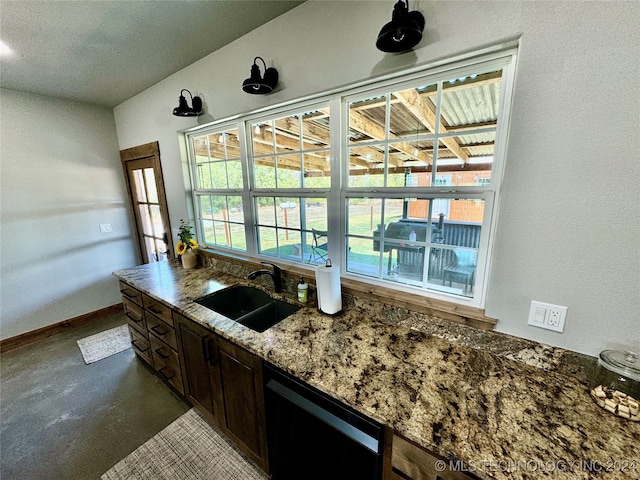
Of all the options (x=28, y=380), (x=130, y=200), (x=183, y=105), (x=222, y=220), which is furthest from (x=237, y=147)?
(x=28, y=380)

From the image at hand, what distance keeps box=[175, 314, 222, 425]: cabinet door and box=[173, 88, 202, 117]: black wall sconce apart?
155cm

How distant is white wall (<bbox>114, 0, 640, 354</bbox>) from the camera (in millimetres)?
786

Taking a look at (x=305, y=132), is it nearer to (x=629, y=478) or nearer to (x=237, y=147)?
(x=237, y=147)

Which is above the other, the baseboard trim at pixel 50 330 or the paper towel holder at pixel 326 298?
the paper towel holder at pixel 326 298

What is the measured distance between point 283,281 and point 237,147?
1.21 metres

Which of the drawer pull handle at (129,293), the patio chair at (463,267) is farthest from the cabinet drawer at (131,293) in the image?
the patio chair at (463,267)

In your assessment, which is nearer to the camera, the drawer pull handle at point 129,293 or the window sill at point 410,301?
the window sill at point 410,301

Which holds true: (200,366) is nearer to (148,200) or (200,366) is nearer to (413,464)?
(413,464)

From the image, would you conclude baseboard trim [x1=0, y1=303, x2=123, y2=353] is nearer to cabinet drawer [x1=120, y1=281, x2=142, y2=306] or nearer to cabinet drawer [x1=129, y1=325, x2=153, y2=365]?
cabinet drawer [x1=129, y1=325, x2=153, y2=365]

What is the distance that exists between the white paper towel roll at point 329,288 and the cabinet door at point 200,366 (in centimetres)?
64

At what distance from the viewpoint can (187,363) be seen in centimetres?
157

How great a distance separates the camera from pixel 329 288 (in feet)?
4.35

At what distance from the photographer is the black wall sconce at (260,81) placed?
1.43 meters

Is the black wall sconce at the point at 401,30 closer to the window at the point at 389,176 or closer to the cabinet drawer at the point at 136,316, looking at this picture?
the window at the point at 389,176
